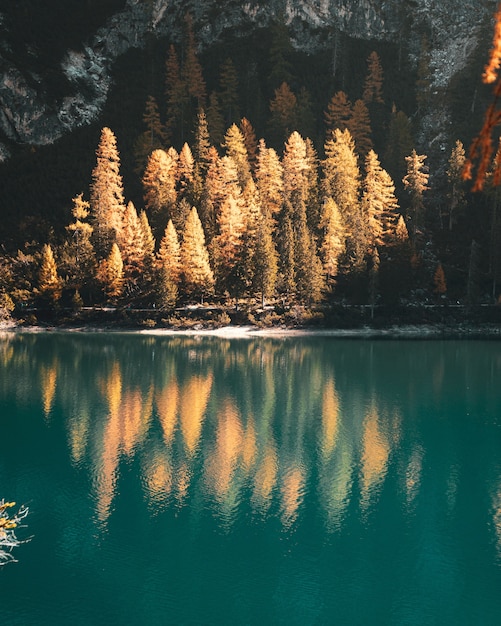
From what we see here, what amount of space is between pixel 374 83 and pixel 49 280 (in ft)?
226

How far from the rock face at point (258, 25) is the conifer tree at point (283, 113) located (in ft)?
76.2

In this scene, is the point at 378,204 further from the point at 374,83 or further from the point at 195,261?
the point at 374,83

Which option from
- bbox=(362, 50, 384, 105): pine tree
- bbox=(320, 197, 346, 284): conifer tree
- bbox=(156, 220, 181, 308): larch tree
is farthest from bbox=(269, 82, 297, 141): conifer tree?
bbox=(156, 220, 181, 308): larch tree

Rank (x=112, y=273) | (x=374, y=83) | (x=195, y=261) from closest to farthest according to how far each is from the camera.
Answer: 1. (x=195, y=261)
2. (x=112, y=273)
3. (x=374, y=83)

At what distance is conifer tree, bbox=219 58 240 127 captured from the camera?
114125 mm

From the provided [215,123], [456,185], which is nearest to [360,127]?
[456,185]

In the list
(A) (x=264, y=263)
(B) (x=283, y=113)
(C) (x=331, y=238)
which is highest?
(B) (x=283, y=113)

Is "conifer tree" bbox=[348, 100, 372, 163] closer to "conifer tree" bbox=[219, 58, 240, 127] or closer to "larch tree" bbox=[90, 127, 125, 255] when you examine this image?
"conifer tree" bbox=[219, 58, 240, 127]

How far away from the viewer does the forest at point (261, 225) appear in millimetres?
84188

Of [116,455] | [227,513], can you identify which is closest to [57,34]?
[116,455]

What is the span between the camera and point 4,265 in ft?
287

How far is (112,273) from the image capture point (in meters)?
84.5

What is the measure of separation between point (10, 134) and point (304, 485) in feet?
Result: 312

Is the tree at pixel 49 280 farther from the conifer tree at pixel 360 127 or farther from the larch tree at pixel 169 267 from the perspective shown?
the conifer tree at pixel 360 127
